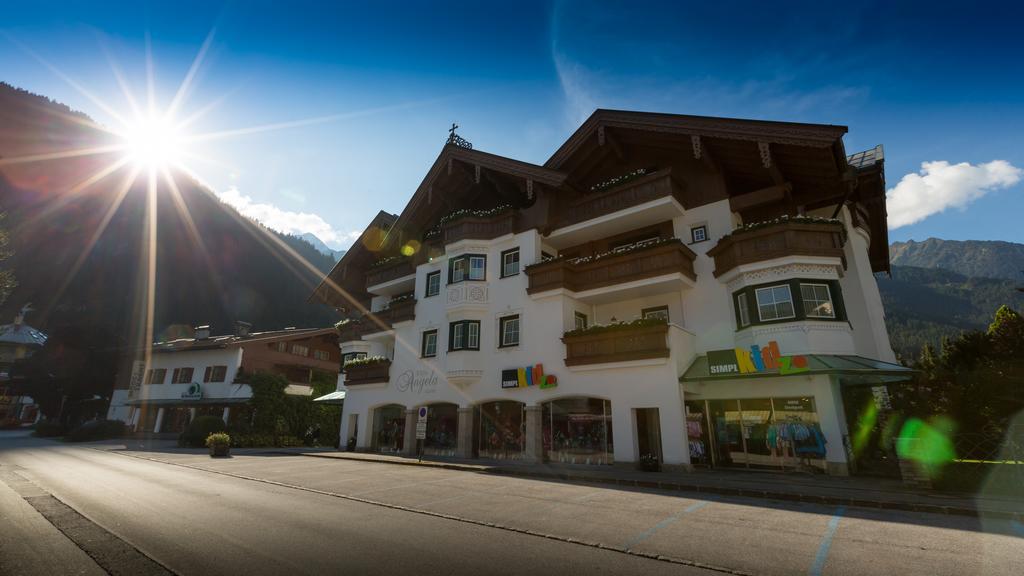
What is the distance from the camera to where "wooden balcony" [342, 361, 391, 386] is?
28.5 m

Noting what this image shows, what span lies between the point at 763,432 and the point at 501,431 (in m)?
12.1

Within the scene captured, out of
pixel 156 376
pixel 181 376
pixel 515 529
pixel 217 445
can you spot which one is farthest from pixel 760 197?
pixel 156 376

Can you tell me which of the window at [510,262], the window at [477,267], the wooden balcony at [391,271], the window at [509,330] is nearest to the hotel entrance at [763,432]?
the window at [509,330]

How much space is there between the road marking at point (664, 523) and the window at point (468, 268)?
17.2m

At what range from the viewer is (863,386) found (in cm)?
1798

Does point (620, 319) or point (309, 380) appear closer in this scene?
point (620, 319)

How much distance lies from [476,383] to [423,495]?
12.1m

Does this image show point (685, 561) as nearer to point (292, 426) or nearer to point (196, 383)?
point (292, 426)

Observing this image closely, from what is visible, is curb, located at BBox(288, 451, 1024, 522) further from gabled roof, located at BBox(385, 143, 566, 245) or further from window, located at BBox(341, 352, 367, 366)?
window, located at BBox(341, 352, 367, 366)

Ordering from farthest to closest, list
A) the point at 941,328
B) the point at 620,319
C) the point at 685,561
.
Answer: the point at 941,328, the point at 620,319, the point at 685,561

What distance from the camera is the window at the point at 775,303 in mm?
17438

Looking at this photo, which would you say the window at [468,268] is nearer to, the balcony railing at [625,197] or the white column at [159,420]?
the balcony railing at [625,197]

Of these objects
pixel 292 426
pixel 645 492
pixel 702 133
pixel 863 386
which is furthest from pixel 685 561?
pixel 292 426

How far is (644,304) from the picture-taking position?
2198cm
